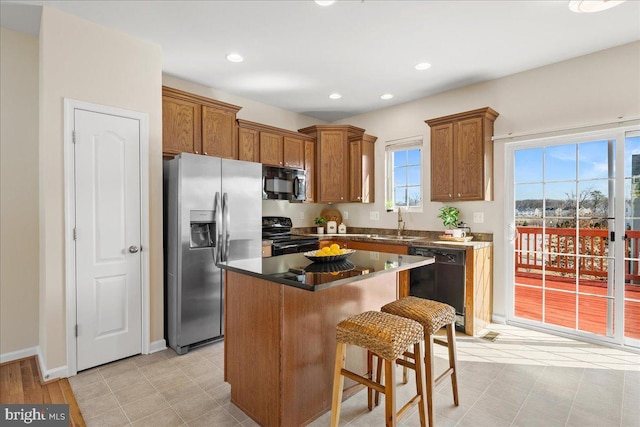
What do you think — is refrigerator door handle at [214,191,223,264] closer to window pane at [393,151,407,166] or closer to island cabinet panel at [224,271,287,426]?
island cabinet panel at [224,271,287,426]

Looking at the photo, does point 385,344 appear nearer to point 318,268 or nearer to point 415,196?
point 318,268

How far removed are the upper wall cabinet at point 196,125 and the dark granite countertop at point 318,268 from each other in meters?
1.93

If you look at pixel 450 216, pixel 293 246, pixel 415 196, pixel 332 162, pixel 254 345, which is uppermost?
pixel 332 162

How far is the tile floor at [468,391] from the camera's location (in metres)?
2.02

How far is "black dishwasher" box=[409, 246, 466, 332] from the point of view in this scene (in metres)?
3.52

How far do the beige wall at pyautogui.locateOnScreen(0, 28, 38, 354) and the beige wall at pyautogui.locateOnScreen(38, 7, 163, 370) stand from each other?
Answer: 280 millimetres

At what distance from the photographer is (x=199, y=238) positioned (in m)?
3.13

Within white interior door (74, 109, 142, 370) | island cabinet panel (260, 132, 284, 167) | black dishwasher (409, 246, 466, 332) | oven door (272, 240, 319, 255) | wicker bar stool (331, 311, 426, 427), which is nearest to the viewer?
wicker bar stool (331, 311, 426, 427)

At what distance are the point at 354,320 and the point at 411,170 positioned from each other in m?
3.35

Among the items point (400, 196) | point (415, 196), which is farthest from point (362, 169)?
point (415, 196)

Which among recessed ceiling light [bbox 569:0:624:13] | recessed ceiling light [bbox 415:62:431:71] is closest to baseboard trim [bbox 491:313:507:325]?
recessed ceiling light [bbox 415:62:431:71]

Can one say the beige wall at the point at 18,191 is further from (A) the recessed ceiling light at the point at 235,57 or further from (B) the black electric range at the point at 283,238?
(B) the black electric range at the point at 283,238

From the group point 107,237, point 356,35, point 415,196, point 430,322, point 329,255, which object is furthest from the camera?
point 415,196

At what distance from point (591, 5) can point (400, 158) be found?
268 centimetres
